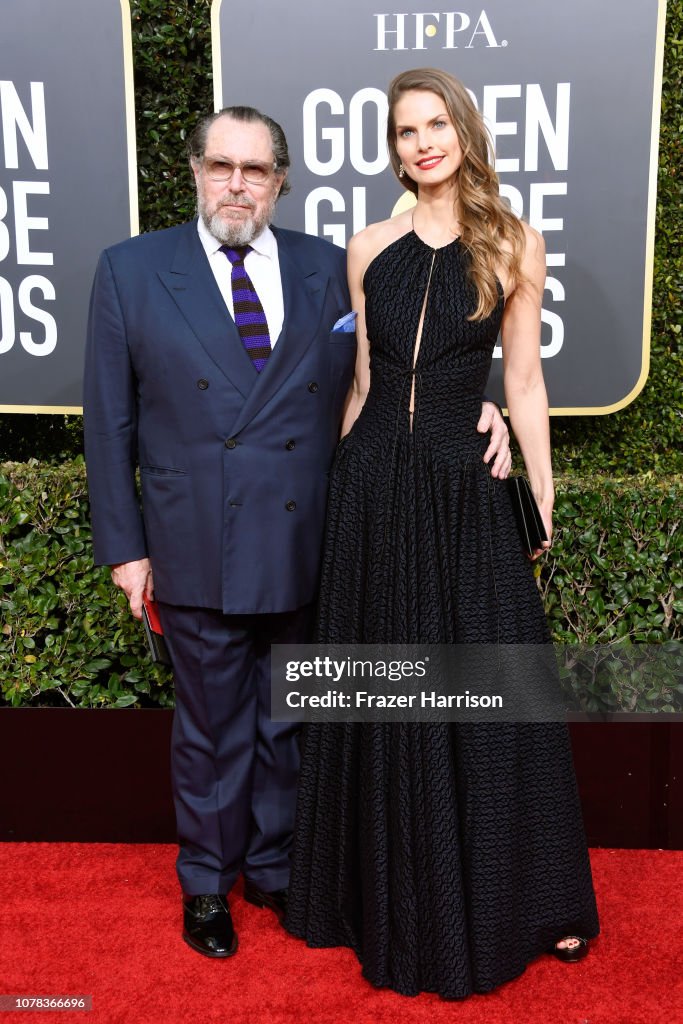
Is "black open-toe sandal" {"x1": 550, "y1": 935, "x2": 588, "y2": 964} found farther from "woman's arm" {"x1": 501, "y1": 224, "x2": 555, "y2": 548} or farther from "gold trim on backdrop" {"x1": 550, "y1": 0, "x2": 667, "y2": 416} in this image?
"gold trim on backdrop" {"x1": 550, "y1": 0, "x2": 667, "y2": 416}

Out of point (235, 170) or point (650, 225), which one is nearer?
point (235, 170)

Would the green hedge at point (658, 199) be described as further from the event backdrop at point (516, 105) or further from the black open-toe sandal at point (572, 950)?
the black open-toe sandal at point (572, 950)

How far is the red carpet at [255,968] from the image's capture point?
2070 mm

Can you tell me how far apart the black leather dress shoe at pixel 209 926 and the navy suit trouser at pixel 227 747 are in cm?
3

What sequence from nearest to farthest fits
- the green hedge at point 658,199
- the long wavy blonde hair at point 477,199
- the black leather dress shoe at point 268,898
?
the long wavy blonde hair at point 477,199
the black leather dress shoe at point 268,898
the green hedge at point 658,199

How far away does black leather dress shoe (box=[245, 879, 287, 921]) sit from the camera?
7.93ft

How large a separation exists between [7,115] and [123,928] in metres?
2.43

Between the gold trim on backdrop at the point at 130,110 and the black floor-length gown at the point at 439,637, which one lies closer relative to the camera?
the black floor-length gown at the point at 439,637

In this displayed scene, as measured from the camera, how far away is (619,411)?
11.2 ft

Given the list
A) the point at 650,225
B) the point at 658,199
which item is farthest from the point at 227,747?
the point at 658,199

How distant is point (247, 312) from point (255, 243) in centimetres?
17

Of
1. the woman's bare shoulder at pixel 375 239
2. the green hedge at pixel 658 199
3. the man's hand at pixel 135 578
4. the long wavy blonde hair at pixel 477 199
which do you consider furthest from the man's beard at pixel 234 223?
the green hedge at pixel 658 199

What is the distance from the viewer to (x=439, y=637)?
6.77 feet

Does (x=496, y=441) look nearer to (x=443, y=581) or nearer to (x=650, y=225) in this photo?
(x=443, y=581)
